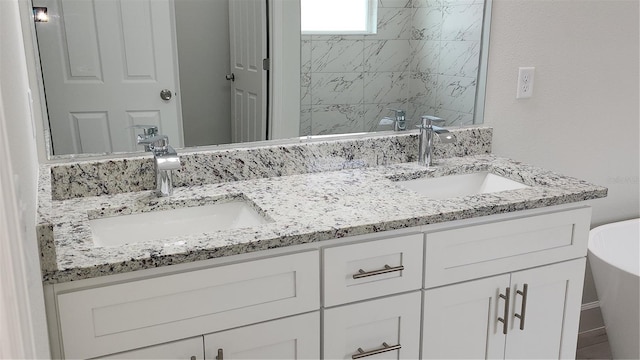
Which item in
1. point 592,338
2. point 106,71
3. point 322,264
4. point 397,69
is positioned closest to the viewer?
point 322,264

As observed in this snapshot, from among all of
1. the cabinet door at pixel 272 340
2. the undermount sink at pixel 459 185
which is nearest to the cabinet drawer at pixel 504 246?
the undermount sink at pixel 459 185

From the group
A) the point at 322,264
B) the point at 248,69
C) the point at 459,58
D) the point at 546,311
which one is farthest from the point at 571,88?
the point at 322,264

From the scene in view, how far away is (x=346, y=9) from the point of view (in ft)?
5.70

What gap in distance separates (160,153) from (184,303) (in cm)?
48

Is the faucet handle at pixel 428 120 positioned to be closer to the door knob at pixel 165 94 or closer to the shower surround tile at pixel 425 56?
the shower surround tile at pixel 425 56

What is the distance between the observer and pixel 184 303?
119 centimetres

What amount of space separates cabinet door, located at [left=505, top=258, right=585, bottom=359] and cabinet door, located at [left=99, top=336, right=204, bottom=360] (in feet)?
2.93

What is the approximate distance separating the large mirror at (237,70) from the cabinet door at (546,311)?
66cm

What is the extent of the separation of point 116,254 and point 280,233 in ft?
1.15

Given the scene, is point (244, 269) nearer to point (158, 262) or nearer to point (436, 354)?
point (158, 262)

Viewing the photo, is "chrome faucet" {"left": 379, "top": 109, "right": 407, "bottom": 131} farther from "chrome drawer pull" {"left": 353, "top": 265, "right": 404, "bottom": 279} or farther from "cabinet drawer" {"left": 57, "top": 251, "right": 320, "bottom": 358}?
"cabinet drawer" {"left": 57, "top": 251, "right": 320, "bottom": 358}

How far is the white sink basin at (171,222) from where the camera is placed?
140 cm

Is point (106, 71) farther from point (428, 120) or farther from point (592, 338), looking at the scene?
point (592, 338)

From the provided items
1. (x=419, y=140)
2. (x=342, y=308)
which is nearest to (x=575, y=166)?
(x=419, y=140)
